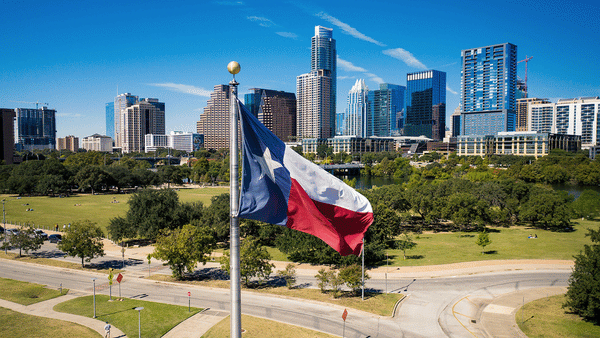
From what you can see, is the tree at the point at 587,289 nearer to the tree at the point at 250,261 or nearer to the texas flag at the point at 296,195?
the tree at the point at 250,261

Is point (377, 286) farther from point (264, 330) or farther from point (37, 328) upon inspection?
point (37, 328)

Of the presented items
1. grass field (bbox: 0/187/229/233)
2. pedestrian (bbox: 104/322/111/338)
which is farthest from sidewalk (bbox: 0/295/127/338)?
grass field (bbox: 0/187/229/233)

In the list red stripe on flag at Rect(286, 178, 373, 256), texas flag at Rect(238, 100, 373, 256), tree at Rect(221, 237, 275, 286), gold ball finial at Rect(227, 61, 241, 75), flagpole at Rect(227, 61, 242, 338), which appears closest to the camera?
gold ball finial at Rect(227, 61, 241, 75)

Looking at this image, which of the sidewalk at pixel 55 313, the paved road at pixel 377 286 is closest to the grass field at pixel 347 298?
the paved road at pixel 377 286

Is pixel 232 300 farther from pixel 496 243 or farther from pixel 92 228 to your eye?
pixel 496 243

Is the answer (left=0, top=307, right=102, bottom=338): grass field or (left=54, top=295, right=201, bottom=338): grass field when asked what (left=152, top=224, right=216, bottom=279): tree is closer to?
(left=54, top=295, right=201, bottom=338): grass field
